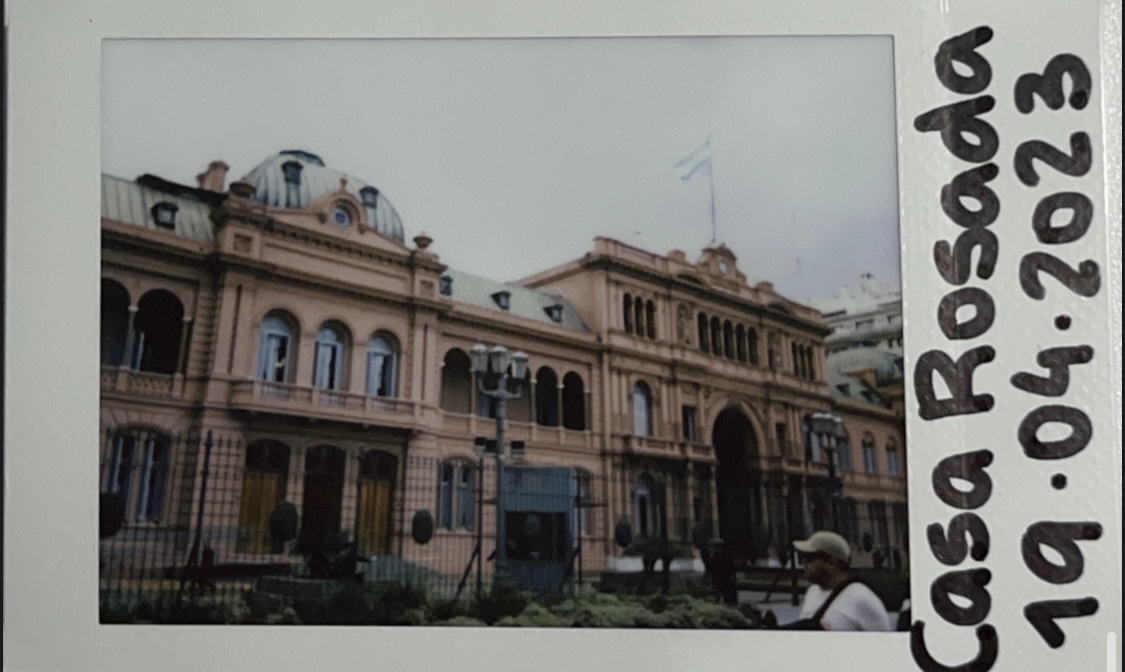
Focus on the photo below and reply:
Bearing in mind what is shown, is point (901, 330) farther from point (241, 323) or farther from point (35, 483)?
point (35, 483)

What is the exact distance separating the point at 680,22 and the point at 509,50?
0.27 m

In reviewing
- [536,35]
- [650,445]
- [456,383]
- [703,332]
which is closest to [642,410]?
[650,445]

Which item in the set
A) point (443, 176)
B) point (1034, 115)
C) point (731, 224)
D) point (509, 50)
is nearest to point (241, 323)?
point (443, 176)

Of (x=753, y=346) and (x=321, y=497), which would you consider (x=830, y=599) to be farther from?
(x=321, y=497)

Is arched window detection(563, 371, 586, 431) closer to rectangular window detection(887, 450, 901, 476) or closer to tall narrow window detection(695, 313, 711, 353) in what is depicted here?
tall narrow window detection(695, 313, 711, 353)

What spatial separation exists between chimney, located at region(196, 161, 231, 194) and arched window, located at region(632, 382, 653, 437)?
73cm

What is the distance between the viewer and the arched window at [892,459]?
1.47 meters

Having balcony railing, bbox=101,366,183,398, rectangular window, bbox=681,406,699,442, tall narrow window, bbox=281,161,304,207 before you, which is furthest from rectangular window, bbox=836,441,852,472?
balcony railing, bbox=101,366,183,398

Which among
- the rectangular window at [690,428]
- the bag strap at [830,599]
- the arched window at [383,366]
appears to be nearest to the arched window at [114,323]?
the arched window at [383,366]

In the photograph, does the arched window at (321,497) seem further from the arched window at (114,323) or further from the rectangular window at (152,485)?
the arched window at (114,323)

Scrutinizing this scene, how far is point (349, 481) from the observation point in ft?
4.97

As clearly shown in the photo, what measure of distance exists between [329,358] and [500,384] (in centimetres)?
27

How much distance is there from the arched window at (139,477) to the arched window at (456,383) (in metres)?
0.44

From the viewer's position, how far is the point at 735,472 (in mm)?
1545
